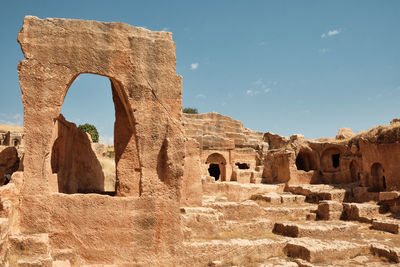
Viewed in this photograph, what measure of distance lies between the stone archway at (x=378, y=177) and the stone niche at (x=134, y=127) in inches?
517

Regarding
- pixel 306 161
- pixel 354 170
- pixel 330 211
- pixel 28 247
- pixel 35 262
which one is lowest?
pixel 330 211

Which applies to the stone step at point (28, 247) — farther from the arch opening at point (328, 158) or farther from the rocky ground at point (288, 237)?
the arch opening at point (328, 158)

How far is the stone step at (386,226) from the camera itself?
9164 mm

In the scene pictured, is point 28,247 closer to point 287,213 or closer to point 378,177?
point 287,213

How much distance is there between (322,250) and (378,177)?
11220mm

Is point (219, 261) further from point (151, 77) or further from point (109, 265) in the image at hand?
point (151, 77)

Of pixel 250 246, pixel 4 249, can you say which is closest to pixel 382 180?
pixel 250 246

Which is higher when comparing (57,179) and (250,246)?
(57,179)

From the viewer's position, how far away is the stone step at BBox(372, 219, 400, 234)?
9164mm

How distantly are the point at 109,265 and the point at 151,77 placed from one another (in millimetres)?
3641

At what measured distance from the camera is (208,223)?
7422 millimetres

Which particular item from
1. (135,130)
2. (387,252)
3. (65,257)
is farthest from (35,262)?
(387,252)

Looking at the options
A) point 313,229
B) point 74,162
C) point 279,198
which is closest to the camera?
point 313,229

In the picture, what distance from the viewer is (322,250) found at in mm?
6434
